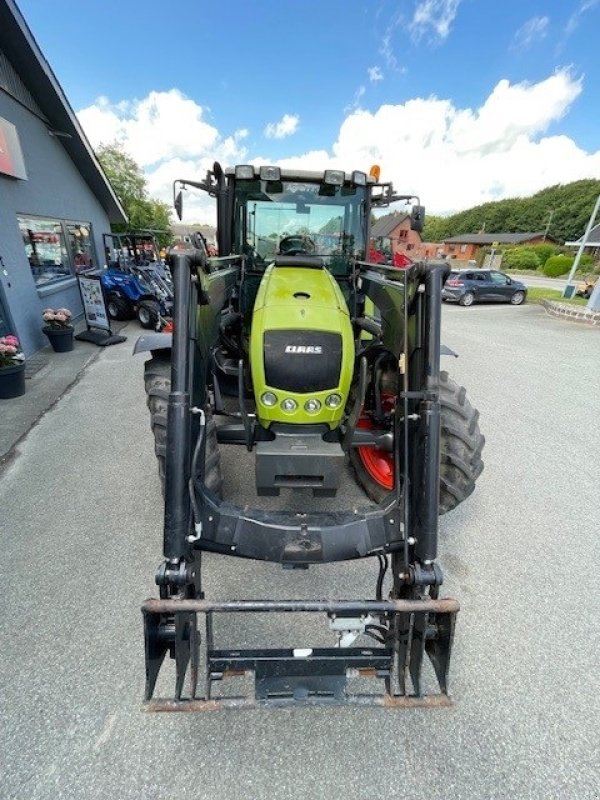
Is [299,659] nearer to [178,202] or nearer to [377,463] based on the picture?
[377,463]

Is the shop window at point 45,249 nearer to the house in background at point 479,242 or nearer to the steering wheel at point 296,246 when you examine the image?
the steering wheel at point 296,246

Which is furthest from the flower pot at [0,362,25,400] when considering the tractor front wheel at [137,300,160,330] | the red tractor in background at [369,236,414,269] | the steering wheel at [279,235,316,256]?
→ the red tractor in background at [369,236,414,269]

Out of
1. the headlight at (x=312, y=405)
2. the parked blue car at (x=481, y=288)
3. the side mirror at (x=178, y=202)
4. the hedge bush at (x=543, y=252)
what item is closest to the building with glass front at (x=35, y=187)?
the side mirror at (x=178, y=202)

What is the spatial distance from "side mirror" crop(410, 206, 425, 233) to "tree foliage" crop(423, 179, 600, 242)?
53.1 metres

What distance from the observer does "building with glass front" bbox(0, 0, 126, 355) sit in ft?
20.2

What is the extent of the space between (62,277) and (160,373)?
7.48 m

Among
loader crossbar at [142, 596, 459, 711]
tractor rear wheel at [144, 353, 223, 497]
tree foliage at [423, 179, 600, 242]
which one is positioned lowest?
loader crossbar at [142, 596, 459, 711]

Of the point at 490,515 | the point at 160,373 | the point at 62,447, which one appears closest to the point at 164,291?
the point at 62,447

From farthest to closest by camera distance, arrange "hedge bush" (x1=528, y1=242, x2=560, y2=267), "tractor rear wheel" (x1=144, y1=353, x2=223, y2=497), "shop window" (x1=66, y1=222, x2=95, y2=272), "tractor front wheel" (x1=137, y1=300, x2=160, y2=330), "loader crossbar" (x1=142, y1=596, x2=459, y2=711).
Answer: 1. "hedge bush" (x1=528, y1=242, x2=560, y2=267)
2. "shop window" (x1=66, y1=222, x2=95, y2=272)
3. "tractor front wheel" (x1=137, y1=300, x2=160, y2=330)
4. "tractor rear wheel" (x1=144, y1=353, x2=223, y2=497)
5. "loader crossbar" (x1=142, y1=596, x2=459, y2=711)

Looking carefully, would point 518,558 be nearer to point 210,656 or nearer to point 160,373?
point 210,656

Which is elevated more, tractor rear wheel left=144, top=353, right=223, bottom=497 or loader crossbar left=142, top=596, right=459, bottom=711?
tractor rear wheel left=144, top=353, right=223, bottom=497

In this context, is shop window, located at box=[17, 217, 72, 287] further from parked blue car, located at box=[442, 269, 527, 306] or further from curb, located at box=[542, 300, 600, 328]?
curb, located at box=[542, 300, 600, 328]

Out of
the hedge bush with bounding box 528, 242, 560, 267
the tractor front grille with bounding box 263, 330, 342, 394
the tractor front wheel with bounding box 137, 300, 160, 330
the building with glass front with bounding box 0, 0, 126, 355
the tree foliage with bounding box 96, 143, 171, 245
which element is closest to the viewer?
the tractor front grille with bounding box 263, 330, 342, 394

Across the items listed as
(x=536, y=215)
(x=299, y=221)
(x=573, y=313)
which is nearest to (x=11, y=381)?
(x=299, y=221)
